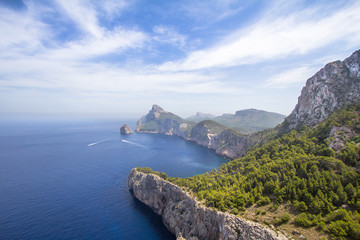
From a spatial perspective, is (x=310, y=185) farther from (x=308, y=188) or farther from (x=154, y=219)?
(x=154, y=219)

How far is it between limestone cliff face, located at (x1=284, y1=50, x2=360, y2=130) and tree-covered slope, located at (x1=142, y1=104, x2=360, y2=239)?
51.2 feet

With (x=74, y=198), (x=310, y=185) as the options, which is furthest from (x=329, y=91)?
(x=74, y=198)

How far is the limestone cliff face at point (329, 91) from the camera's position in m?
76.1

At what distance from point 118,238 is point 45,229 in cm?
2348

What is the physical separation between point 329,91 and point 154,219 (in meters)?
100

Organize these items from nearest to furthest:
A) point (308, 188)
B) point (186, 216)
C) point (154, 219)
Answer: point (308, 188) < point (186, 216) < point (154, 219)

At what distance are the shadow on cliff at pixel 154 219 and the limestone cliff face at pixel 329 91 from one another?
83.4m

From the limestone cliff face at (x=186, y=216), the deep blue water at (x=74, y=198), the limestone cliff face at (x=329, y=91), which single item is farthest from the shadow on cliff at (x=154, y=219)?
the limestone cliff face at (x=329, y=91)

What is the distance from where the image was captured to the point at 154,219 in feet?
205

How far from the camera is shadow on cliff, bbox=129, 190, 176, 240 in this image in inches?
2166

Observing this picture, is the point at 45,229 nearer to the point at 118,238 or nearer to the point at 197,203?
the point at 118,238

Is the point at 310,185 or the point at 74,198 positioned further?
the point at 74,198

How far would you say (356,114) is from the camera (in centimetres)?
5934

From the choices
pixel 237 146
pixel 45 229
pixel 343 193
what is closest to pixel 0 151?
pixel 45 229
